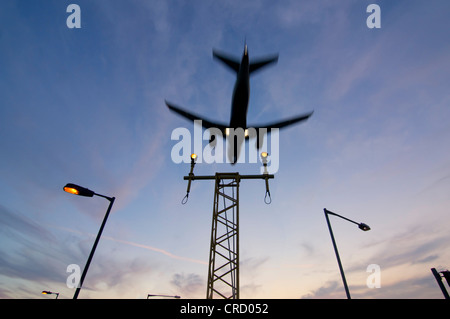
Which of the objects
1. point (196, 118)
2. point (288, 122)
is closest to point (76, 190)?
point (196, 118)

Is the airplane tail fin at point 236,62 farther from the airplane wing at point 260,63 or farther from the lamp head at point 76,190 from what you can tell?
the lamp head at point 76,190

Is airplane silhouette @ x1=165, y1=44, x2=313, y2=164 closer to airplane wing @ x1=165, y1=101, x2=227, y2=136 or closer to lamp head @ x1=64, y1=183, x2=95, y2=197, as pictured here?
airplane wing @ x1=165, y1=101, x2=227, y2=136

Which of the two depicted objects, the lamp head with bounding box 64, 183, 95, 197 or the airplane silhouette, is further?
the airplane silhouette

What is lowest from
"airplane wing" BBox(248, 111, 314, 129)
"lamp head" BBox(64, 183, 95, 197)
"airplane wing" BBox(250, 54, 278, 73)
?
"lamp head" BBox(64, 183, 95, 197)

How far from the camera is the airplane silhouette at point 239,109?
14.1 meters

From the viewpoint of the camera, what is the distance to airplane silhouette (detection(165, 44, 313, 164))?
14.1m

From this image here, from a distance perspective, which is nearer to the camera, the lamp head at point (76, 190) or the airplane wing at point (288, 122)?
the lamp head at point (76, 190)

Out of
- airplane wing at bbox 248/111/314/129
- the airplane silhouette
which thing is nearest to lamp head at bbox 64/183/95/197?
the airplane silhouette

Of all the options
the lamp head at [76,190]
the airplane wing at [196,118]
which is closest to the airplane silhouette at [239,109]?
the airplane wing at [196,118]

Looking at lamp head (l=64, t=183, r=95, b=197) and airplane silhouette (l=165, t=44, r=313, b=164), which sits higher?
airplane silhouette (l=165, t=44, r=313, b=164)
